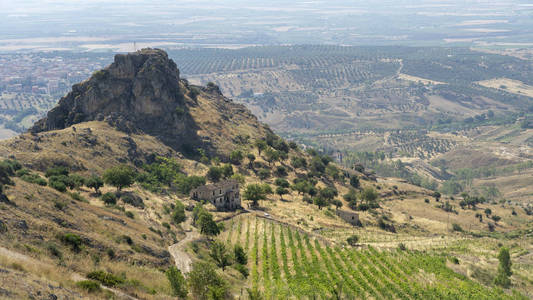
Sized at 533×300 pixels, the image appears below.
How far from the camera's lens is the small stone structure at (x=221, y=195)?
118312 millimetres

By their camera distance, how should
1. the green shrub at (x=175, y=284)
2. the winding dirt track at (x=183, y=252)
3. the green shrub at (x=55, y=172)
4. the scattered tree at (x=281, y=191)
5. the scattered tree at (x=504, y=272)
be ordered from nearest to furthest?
the green shrub at (x=175, y=284), the winding dirt track at (x=183, y=252), the scattered tree at (x=504, y=272), the green shrub at (x=55, y=172), the scattered tree at (x=281, y=191)

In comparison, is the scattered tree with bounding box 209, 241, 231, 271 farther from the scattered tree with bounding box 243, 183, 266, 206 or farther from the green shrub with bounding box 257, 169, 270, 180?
the green shrub with bounding box 257, 169, 270, 180

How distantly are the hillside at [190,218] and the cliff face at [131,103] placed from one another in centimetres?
48

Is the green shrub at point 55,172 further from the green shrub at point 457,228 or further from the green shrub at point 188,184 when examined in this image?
the green shrub at point 457,228

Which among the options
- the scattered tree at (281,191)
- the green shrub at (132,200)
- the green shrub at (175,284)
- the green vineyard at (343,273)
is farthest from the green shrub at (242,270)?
the scattered tree at (281,191)

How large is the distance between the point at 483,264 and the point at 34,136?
125 meters

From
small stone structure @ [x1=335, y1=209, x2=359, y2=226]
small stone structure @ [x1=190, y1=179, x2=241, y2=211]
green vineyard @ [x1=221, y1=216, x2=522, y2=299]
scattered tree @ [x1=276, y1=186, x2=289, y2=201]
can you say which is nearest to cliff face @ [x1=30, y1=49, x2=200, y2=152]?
scattered tree @ [x1=276, y1=186, x2=289, y2=201]

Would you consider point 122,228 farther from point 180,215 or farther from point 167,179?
point 167,179

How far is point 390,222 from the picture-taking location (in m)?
144

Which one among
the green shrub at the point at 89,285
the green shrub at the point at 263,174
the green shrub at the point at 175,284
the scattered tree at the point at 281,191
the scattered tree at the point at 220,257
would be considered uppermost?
the green shrub at the point at 89,285

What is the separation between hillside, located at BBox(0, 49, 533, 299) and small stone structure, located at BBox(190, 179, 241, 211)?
124 inches

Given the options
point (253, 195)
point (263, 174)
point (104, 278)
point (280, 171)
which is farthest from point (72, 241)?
point (280, 171)

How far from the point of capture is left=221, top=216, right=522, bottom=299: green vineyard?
66688 mm

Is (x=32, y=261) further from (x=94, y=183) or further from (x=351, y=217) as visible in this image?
(x=351, y=217)
